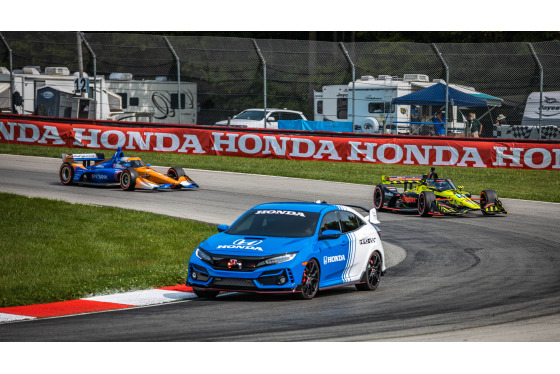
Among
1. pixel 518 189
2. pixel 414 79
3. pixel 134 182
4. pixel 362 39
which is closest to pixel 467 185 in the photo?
pixel 518 189

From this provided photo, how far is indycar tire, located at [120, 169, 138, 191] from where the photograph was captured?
23.4 m

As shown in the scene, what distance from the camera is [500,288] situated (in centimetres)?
1197

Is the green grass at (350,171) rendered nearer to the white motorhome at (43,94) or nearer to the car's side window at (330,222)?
the white motorhome at (43,94)

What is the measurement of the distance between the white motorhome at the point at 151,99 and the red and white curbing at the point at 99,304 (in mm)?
24423

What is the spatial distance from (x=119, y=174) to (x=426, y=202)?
29.4ft

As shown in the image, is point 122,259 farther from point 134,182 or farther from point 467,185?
point 467,185

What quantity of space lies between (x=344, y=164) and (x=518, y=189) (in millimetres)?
6746

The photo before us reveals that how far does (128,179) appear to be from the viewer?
23.5m

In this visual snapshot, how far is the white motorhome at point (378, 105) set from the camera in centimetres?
3425

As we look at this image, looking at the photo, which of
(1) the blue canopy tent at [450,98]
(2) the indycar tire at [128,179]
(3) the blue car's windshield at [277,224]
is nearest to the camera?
(3) the blue car's windshield at [277,224]

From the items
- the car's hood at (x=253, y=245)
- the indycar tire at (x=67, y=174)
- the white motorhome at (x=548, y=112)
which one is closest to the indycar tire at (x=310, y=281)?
the car's hood at (x=253, y=245)

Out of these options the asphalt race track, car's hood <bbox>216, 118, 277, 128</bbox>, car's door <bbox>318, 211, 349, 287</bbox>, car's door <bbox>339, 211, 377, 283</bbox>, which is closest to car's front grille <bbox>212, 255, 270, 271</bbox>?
the asphalt race track

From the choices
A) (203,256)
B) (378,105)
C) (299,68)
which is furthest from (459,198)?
(378,105)

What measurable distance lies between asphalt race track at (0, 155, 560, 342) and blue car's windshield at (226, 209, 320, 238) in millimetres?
908
